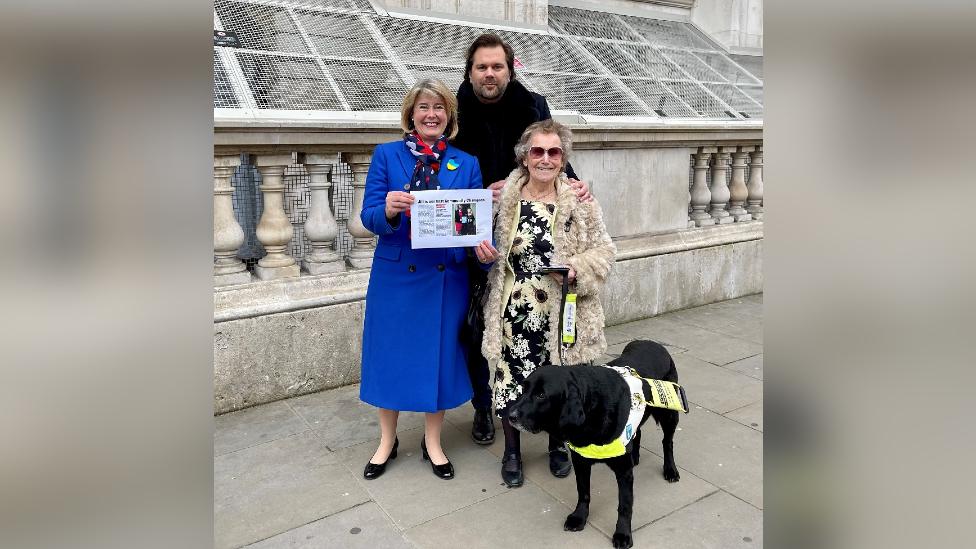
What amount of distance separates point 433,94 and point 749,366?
363cm

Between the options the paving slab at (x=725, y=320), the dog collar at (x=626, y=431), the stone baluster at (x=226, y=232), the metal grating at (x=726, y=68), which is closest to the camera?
the dog collar at (x=626, y=431)

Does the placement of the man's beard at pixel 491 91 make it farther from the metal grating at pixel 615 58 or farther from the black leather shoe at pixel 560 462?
the metal grating at pixel 615 58

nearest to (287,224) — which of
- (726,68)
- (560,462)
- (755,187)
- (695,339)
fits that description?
(560,462)

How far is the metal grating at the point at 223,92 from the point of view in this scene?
14.6 ft

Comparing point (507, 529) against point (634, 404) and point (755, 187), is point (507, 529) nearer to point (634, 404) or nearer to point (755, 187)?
point (634, 404)

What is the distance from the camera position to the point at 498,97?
357 cm

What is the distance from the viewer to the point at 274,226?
4.68 m

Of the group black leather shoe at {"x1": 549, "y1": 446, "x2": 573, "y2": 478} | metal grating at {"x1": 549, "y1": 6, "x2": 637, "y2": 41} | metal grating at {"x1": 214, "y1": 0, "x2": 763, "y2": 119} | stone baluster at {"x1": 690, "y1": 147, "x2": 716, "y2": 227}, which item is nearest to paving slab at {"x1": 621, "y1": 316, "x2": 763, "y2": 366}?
stone baluster at {"x1": 690, "y1": 147, "x2": 716, "y2": 227}

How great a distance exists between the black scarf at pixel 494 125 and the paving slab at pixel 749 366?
281 cm

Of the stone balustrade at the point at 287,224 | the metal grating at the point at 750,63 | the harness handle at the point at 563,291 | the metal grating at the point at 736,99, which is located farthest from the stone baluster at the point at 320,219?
the metal grating at the point at 750,63
